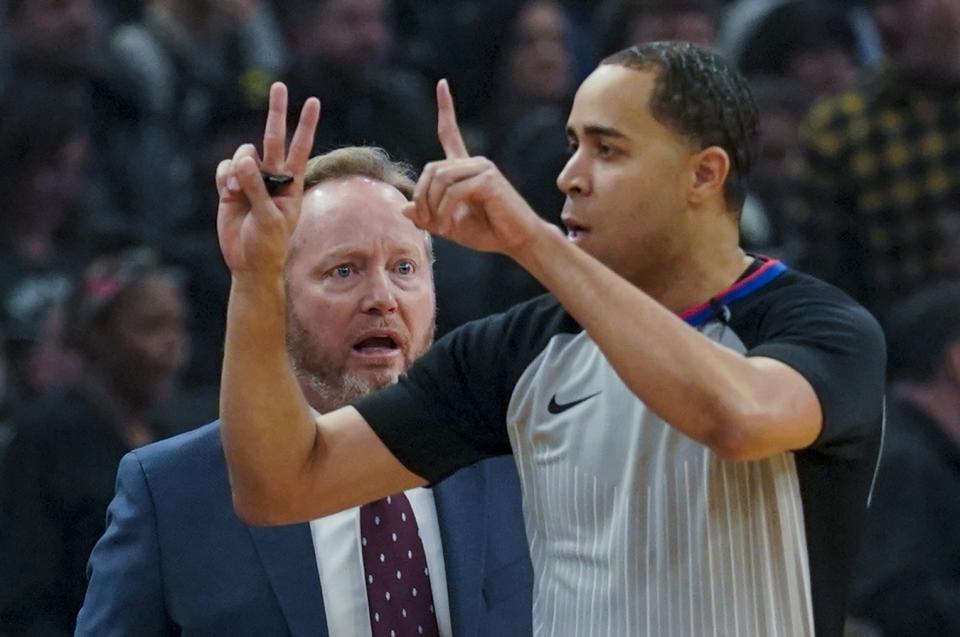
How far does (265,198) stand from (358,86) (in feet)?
15.3

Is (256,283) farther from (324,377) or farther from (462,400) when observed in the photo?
(324,377)

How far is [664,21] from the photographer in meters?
7.75

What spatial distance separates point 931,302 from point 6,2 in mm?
3893

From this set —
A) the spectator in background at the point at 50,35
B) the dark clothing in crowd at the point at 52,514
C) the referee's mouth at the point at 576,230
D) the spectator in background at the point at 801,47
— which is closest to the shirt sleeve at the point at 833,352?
the referee's mouth at the point at 576,230

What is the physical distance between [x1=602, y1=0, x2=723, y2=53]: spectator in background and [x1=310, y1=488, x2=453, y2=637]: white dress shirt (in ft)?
14.1

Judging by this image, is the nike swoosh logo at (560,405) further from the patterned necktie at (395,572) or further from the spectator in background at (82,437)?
the spectator in background at (82,437)

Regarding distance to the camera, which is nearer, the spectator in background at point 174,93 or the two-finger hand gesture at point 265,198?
the two-finger hand gesture at point 265,198

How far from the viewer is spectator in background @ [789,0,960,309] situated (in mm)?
7145

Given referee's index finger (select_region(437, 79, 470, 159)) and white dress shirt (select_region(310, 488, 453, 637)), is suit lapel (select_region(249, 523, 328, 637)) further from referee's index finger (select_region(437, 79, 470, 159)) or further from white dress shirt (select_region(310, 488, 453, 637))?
referee's index finger (select_region(437, 79, 470, 159))

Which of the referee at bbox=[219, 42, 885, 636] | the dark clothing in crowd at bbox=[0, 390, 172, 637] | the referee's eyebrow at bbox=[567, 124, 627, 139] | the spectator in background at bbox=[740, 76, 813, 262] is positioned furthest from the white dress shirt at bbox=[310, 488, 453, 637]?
the spectator in background at bbox=[740, 76, 813, 262]

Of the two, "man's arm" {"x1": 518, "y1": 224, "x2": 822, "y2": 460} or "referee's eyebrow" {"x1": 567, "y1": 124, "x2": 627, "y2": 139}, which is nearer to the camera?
"man's arm" {"x1": 518, "y1": 224, "x2": 822, "y2": 460}

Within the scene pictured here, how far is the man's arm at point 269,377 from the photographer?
2.95 meters

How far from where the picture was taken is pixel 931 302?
6367 mm

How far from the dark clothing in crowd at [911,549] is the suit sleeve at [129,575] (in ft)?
9.18
